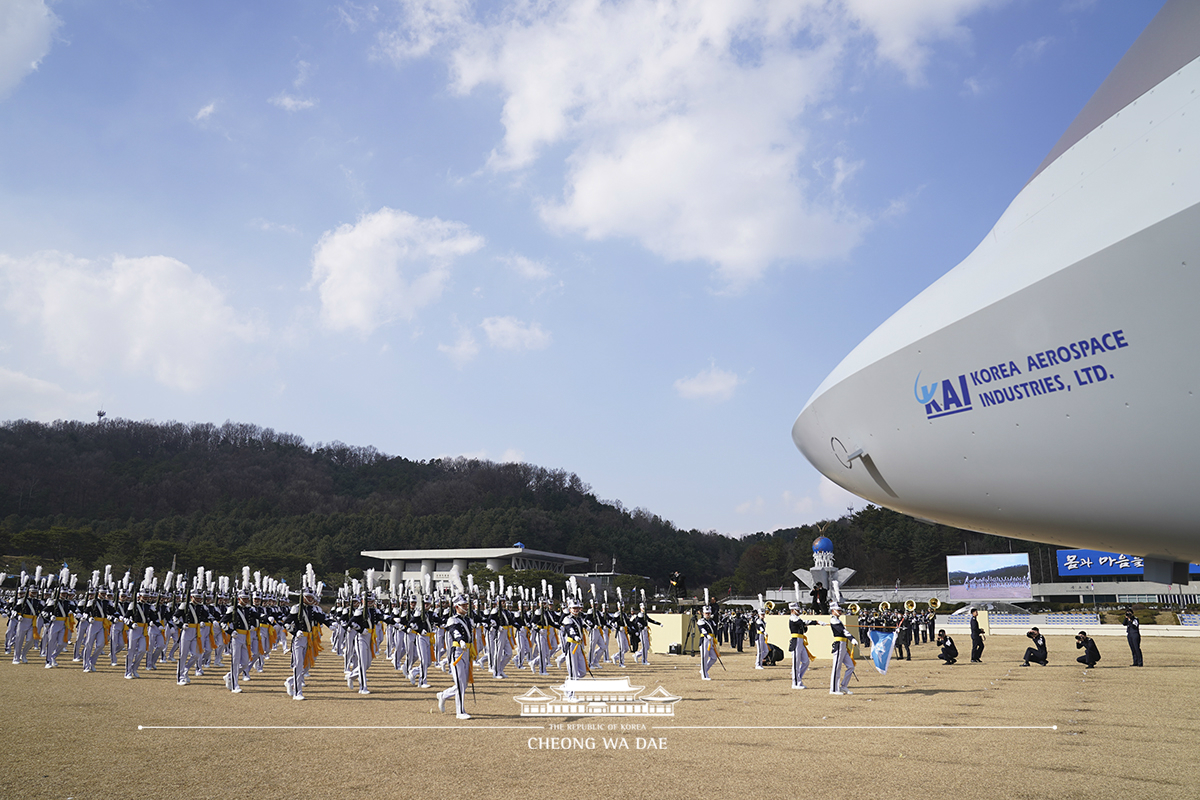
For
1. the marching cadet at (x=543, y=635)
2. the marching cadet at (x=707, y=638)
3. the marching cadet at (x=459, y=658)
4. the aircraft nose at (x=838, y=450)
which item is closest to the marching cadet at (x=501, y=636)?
the marching cadet at (x=543, y=635)

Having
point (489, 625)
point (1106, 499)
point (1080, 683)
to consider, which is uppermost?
point (1106, 499)

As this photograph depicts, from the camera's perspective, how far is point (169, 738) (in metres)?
8.43

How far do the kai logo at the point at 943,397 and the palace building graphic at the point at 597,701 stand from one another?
7896 mm

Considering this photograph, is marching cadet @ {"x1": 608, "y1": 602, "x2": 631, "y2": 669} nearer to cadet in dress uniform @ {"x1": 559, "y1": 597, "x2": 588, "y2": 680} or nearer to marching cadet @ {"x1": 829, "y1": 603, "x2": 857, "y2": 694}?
cadet in dress uniform @ {"x1": 559, "y1": 597, "x2": 588, "y2": 680}

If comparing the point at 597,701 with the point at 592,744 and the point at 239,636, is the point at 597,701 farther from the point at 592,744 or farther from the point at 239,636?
the point at 239,636

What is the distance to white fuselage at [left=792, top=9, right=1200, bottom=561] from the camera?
358cm

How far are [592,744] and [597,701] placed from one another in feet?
14.6

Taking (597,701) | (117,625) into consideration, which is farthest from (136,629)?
(597,701)

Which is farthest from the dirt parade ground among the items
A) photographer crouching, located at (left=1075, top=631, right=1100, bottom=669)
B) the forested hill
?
the forested hill

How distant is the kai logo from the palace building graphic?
7896 mm

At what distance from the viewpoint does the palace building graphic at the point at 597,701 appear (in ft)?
37.1

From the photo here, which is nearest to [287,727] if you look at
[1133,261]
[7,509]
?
[1133,261]

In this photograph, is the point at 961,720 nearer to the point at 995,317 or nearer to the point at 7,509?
the point at 995,317

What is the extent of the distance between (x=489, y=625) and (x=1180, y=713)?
12.9 meters
